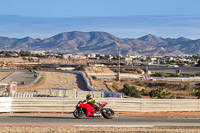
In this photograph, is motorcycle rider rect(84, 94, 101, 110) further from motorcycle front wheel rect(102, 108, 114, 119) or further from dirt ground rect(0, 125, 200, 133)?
dirt ground rect(0, 125, 200, 133)

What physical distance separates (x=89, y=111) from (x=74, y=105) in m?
4.10

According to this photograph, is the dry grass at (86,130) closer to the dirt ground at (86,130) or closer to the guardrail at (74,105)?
the dirt ground at (86,130)

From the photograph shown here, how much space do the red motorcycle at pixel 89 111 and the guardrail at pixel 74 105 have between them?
3641 mm

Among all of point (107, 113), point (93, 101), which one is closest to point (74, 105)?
point (107, 113)

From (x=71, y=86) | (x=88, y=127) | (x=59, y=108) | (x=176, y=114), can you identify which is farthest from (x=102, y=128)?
(x=71, y=86)

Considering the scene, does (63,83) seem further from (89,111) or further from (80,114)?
(89,111)

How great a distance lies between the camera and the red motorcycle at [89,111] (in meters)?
20.0

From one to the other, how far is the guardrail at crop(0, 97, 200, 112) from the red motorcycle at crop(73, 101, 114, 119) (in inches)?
143

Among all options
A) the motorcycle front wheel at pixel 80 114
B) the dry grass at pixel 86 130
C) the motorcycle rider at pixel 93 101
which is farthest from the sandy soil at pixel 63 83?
the dry grass at pixel 86 130

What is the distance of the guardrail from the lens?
23156mm

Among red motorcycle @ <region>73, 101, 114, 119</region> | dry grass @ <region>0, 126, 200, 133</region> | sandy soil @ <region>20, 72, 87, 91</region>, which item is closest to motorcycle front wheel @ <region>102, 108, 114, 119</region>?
red motorcycle @ <region>73, 101, 114, 119</region>

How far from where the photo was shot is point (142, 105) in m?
25.0

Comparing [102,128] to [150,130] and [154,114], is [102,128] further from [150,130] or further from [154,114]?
[154,114]

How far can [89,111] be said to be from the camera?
20.1m
